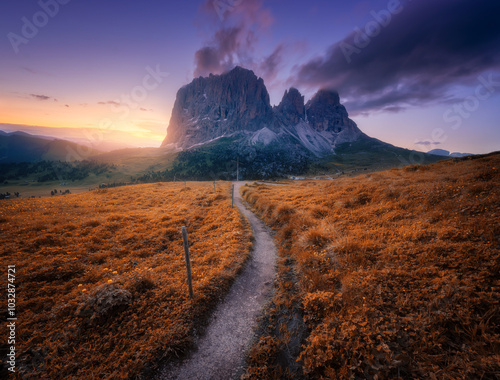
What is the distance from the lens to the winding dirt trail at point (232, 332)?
4.75 m

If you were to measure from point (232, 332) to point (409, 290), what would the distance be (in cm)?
610

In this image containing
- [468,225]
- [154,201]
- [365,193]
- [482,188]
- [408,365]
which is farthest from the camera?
[154,201]

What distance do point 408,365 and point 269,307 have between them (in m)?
4.09

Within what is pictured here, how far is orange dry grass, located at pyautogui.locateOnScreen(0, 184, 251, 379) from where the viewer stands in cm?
484

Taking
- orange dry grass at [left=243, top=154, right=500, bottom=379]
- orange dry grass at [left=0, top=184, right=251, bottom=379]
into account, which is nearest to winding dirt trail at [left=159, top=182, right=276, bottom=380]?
orange dry grass at [left=0, top=184, right=251, bottom=379]

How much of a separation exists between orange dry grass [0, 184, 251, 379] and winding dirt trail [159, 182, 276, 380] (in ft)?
1.42

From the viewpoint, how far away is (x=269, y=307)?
22.4ft

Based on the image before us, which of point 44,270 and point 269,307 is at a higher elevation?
point 44,270

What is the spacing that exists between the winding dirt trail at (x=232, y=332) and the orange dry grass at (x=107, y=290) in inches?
17.1

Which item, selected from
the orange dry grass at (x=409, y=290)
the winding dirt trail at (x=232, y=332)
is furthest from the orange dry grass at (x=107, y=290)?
the orange dry grass at (x=409, y=290)

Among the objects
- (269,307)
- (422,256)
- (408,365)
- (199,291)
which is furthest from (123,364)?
(422,256)

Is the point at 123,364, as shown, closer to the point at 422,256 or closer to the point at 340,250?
the point at 340,250

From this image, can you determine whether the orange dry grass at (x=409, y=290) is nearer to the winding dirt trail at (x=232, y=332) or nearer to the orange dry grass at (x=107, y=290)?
the winding dirt trail at (x=232, y=332)

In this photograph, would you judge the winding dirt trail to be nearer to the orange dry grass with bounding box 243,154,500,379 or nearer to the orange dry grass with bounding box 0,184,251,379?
the orange dry grass with bounding box 0,184,251,379
